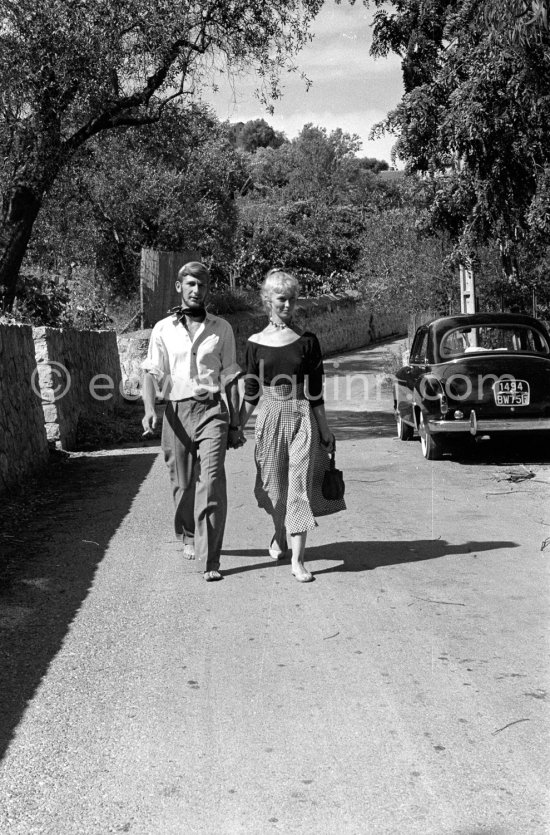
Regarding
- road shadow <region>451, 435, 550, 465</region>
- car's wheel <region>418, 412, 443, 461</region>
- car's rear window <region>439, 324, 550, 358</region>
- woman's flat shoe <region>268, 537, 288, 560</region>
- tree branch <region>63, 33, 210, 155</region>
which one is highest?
tree branch <region>63, 33, 210, 155</region>

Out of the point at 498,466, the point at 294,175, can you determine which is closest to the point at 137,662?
the point at 498,466

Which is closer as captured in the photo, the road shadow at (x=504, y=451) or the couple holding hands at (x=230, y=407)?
the couple holding hands at (x=230, y=407)

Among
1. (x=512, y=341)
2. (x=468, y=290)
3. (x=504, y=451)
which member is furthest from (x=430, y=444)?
(x=468, y=290)

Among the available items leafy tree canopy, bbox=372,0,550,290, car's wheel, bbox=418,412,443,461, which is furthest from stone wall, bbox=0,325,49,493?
leafy tree canopy, bbox=372,0,550,290

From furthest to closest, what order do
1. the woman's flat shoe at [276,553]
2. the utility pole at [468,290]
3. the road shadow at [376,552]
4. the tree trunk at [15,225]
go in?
the utility pole at [468,290]
the tree trunk at [15,225]
the woman's flat shoe at [276,553]
the road shadow at [376,552]

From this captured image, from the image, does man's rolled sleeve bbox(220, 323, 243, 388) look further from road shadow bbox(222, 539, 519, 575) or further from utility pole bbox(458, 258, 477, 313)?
utility pole bbox(458, 258, 477, 313)

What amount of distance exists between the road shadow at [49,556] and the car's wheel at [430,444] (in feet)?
10.7

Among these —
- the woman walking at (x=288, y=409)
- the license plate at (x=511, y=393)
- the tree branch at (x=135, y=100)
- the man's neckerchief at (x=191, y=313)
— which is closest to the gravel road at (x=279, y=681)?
the woman walking at (x=288, y=409)

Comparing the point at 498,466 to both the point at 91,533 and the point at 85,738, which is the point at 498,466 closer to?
the point at 91,533

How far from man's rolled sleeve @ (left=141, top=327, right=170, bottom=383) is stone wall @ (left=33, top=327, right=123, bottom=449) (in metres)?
6.63

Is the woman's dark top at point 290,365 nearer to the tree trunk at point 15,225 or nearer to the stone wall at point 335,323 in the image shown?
the tree trunk at point 15,225

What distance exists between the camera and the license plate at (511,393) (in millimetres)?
11609

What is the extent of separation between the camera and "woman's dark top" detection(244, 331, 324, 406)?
6469mm

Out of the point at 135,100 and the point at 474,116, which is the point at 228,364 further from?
the point at 135,100
